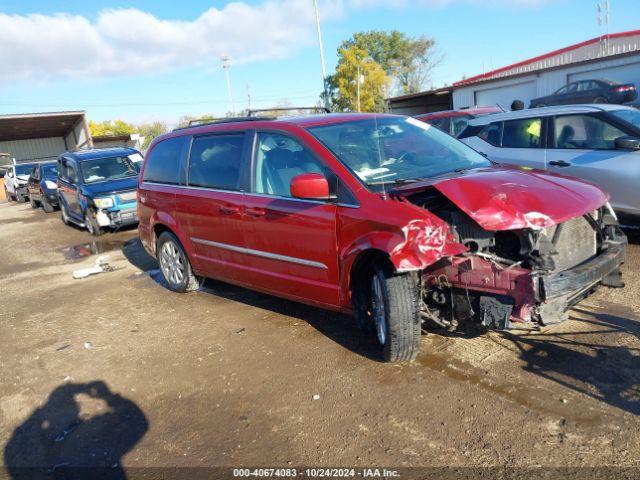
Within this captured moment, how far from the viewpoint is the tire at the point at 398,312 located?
3545 mm

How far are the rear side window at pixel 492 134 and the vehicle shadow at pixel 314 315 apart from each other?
3792mm

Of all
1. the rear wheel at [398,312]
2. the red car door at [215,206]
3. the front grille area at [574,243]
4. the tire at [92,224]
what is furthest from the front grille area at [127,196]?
the front grille area at [574,243]

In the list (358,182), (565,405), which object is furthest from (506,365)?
(358,182)

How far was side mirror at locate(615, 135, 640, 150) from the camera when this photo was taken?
18.4 feet

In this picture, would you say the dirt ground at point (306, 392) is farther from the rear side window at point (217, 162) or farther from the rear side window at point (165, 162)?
the rear side window at point (165, 162)

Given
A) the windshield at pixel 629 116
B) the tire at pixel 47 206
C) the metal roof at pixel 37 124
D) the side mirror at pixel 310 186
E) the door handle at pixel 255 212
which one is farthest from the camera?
the metal roof at pixel 37 124

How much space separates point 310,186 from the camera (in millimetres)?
3789

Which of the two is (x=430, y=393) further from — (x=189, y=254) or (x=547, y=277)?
(x=189, y=254)

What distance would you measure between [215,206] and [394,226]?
2148 mm

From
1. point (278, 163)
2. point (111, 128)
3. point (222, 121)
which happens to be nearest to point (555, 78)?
point (222, 121)

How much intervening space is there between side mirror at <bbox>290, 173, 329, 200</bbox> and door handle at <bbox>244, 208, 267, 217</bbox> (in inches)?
26.6

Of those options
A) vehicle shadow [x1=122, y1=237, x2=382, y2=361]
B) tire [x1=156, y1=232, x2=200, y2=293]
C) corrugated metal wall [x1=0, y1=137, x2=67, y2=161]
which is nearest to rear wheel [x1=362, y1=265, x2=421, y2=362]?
vehicle shadow [x1=122, y1=237, x2=382, y2=361]

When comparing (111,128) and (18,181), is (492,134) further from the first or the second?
(111,128)

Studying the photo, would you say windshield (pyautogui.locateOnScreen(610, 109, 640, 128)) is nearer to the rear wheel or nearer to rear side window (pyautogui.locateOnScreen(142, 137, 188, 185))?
the rear wheel
